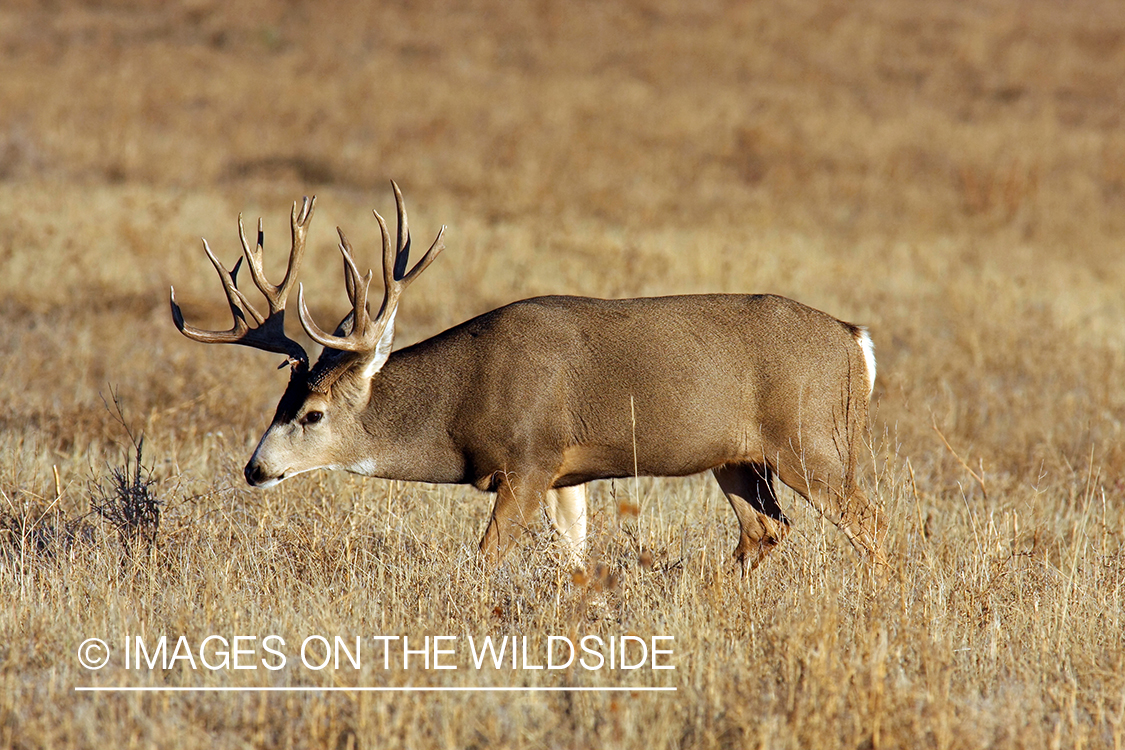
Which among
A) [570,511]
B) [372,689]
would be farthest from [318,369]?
[372,689]

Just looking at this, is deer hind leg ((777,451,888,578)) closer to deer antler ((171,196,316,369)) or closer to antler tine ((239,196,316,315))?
deer antler ((171,196,316,369))

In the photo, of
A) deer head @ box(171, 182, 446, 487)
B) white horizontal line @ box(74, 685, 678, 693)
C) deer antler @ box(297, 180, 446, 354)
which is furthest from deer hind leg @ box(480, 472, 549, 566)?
white horizontal line @ box(74, 685, 678, 693)

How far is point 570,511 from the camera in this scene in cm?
635

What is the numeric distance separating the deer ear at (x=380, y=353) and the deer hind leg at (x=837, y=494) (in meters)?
1.99

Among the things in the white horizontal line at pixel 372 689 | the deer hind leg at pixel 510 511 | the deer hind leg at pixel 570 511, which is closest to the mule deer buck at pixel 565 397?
the deer hind leg at pixel 510 511

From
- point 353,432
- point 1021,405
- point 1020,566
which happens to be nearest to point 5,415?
point 353,432

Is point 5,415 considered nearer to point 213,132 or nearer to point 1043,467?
point 1043,467

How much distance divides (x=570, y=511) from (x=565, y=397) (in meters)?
0.91

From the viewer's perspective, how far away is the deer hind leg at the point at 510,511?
5.52 meters

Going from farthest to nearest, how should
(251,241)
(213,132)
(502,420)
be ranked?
(213,132), (251,241), (502,420)

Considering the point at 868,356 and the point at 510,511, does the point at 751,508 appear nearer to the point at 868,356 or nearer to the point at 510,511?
the point at 868,356

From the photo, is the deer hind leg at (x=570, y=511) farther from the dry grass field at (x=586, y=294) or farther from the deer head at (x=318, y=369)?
the deer head at (x=318, y=369)

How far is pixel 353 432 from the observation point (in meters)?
5.88

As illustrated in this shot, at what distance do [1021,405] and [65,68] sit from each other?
2142 centimetres
